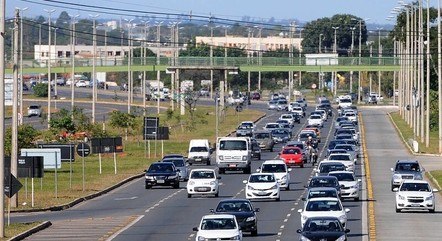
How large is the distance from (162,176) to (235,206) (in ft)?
82.0

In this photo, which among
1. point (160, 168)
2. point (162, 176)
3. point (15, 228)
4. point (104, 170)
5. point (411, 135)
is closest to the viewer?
point (15, 228)

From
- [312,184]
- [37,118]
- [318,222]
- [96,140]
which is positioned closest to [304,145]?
[96,140]

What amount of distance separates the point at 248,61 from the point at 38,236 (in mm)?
120696

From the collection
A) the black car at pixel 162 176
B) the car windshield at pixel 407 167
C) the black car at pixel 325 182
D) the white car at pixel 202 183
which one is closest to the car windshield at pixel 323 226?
the black car at pixel 325 182

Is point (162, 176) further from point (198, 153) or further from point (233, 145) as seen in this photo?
point (198, 153)

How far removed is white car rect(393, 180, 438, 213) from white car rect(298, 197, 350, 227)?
796 cm

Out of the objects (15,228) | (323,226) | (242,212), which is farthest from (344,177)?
(323,226)

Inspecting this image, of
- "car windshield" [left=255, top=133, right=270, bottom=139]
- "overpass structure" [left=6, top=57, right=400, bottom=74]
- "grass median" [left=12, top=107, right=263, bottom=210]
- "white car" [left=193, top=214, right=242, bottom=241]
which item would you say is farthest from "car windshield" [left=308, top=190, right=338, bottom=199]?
"overpass structure" [left=6, top=57, right=400, bottom=74]

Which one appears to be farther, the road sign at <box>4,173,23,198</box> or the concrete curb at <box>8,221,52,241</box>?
the road sign at <box>4,173,23,198</box>

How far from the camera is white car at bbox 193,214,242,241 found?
146 ft

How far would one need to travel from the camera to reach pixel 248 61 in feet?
559

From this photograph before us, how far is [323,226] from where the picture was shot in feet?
146

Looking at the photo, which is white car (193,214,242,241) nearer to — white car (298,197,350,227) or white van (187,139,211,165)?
white car (298,197,350,227)

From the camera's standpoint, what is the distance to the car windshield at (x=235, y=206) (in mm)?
50531
